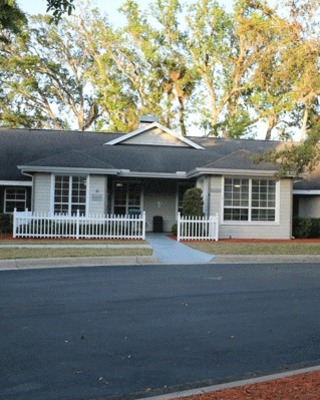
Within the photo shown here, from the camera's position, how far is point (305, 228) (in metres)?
27.3

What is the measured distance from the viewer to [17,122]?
5047 cm

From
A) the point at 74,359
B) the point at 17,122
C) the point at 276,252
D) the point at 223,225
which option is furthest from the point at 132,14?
the point at 74,359

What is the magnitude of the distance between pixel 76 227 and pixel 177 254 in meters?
7.18

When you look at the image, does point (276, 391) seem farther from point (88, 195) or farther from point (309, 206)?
point (309, 206)

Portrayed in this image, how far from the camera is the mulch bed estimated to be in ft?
16.0

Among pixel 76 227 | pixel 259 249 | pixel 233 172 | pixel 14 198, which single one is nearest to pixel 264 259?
pixel 259 249

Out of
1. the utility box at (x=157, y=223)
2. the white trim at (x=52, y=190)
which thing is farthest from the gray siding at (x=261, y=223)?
the white trim at (x=52, y=190)

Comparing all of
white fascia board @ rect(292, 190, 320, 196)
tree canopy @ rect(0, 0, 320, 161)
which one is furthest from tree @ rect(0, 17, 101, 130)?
white fascia board @ rect(292, 190, 320, 196)

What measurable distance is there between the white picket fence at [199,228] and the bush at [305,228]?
5.11 metres

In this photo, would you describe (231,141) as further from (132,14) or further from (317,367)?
(317,367)

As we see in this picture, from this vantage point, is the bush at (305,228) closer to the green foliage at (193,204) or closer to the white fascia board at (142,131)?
the green foliage at (193,204)

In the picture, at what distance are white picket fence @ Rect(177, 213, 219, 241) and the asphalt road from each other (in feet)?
35.5

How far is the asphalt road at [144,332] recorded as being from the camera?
572 centimetres

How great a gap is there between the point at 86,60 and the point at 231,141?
73.6ft
